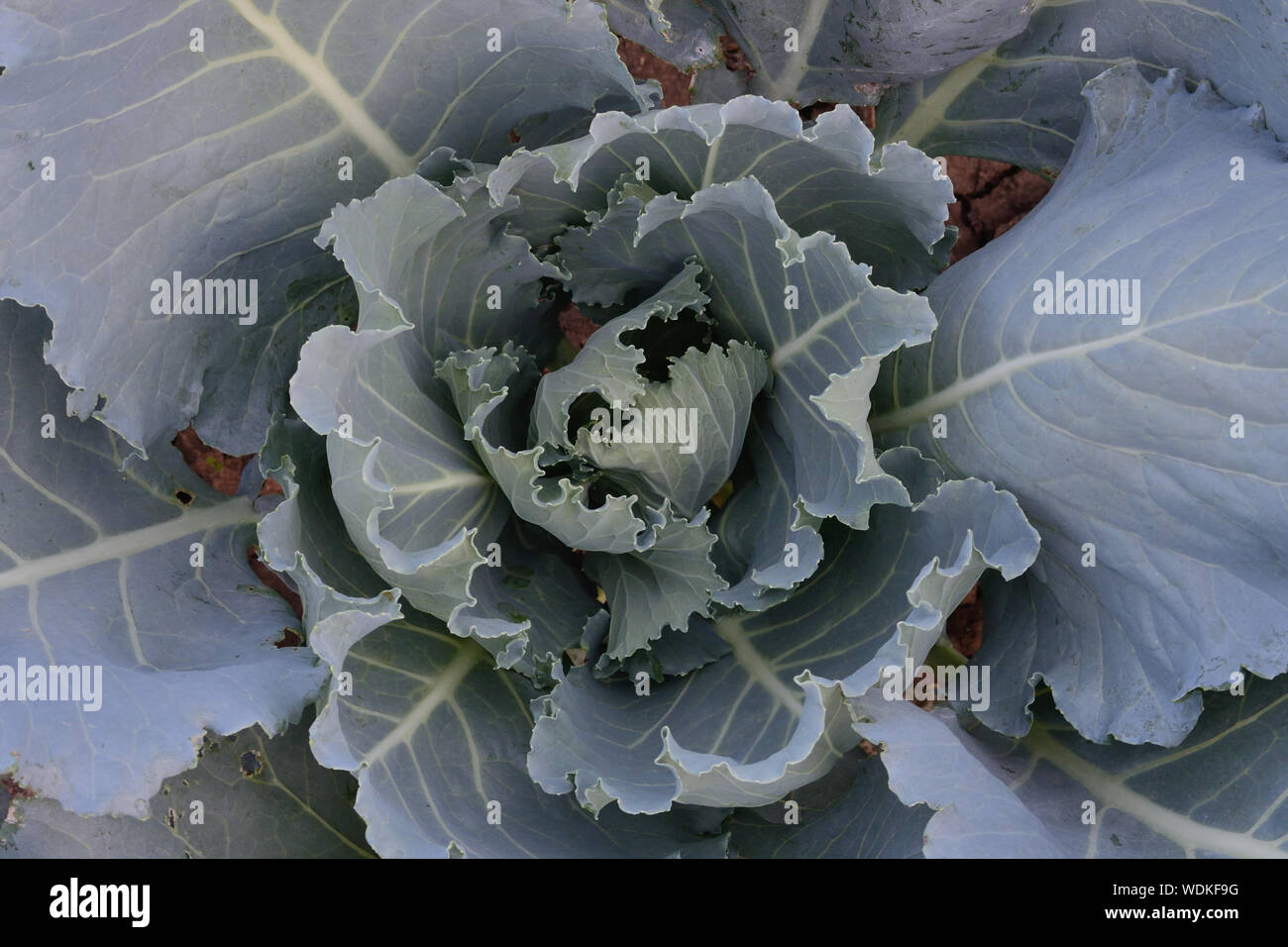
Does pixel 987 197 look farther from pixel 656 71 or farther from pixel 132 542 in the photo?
pixel 132 542

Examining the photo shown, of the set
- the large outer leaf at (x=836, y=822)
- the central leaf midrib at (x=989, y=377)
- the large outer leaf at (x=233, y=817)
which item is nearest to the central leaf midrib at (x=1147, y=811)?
the large outer leaf at (x=836, y=822)

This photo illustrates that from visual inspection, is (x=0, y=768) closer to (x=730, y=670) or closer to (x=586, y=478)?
(x=586, y=478)

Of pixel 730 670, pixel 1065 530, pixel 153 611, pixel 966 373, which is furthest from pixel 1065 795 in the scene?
pixel 153 611

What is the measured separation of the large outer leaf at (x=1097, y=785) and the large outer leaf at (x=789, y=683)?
0.17 meters

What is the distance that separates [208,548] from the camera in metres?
2.81

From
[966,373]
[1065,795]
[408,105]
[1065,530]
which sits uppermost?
[408,105]

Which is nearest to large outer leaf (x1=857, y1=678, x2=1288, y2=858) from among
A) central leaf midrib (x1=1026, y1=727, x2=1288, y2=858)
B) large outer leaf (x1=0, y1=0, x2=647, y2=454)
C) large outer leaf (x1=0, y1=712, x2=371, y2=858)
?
central leaf midrib (x1=1026, y1=727, x2=1288, y2=858)

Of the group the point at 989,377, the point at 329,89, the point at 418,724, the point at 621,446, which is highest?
the point at 329,89

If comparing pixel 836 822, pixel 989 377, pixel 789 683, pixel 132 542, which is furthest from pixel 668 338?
pixel 132 542

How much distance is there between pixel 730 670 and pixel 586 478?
575 millimetres

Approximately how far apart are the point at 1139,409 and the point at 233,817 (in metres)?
2.19

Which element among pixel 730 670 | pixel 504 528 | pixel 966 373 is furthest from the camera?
pixel 504 528

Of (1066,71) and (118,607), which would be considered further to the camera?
(1066,71)

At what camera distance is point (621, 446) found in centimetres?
233
